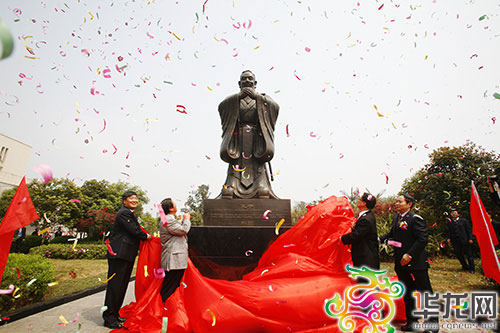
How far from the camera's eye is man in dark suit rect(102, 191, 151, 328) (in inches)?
153

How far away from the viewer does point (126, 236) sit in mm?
4094

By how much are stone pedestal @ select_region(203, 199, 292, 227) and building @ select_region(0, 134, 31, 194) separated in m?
40.3

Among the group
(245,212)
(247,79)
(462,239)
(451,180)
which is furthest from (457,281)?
(451,180)

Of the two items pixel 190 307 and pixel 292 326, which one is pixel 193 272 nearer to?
pixel 190 307

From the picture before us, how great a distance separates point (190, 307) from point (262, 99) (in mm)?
4654

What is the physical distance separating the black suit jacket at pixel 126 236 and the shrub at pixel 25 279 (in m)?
2.04

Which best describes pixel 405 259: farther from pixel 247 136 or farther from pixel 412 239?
pixel 247 136

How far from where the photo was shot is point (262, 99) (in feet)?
21.0

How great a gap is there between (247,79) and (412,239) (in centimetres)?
478

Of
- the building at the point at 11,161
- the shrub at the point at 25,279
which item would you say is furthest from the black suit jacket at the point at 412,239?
the building at the point at 11,161

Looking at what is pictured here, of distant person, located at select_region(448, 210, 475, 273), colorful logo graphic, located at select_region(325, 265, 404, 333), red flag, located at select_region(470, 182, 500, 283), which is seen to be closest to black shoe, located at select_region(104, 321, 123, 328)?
colorful logo graphic, located at select_region(325, 265, 404, 333)

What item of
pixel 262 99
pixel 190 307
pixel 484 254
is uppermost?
pixel 262 99

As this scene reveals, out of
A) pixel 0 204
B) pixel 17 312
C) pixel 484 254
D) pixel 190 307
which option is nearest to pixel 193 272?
pixel 190 307

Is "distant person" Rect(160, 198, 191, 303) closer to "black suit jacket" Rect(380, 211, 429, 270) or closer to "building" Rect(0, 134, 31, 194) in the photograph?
"black suit jacket" Rect(380, 211, 429, 270)
